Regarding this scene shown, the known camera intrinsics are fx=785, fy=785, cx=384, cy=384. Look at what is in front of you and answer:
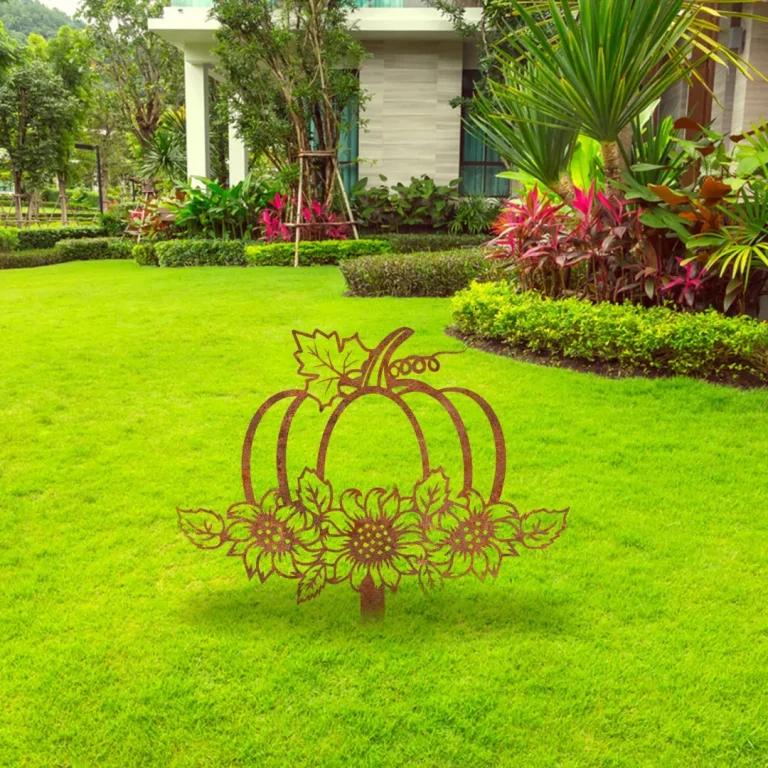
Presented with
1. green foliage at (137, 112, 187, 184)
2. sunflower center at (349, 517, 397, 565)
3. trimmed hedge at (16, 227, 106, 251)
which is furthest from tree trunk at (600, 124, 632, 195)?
trimmed hedge at (16, 227, 106, 251)

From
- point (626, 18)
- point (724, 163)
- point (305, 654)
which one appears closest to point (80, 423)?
point (305, 654)

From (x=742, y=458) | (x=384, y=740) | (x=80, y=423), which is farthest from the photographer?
(x=80, y=423)

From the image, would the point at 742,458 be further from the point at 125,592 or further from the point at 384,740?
the point at 125,592

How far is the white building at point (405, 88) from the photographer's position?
1393cm

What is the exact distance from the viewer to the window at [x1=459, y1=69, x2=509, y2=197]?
15.5 meters

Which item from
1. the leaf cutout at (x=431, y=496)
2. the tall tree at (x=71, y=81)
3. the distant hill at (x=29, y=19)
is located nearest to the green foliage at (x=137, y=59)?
the tall tree at (x=71, y=81)

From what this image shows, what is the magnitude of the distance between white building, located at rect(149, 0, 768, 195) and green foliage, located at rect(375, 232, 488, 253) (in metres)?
2.10

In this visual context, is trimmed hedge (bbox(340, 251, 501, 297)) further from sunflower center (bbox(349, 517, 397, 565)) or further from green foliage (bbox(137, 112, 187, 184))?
green foliage (bbox(137, 112, 187, 184))

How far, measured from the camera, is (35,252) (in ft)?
49.2

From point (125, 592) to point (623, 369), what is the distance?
146 inches

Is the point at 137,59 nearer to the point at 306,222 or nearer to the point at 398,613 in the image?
the point at 306,222

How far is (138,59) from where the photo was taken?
75.8 ft

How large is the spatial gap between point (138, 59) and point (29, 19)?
1991 inches

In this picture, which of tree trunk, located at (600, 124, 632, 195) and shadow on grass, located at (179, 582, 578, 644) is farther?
tree trunk, located at (600, 124, 632, 195)
